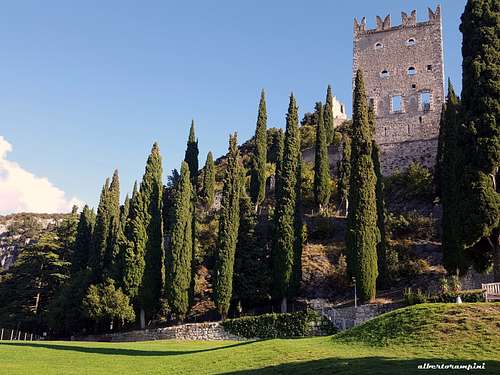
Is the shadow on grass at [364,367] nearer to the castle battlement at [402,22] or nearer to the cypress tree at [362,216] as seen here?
the cypress tree at [362,216]

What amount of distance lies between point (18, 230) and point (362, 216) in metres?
58.4

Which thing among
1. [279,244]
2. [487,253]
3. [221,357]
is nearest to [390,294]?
[279,244]

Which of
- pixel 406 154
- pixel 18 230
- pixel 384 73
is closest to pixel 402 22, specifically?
pixel 384 73

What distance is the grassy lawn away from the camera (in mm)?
11773

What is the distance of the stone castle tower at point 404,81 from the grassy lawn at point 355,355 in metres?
28.8

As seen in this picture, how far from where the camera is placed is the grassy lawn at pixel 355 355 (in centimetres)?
1177

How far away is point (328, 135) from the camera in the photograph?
Result: 5244cm

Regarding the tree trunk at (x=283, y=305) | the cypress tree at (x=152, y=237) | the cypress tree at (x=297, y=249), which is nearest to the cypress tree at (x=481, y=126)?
the cypress tree at (x=297, y=249)

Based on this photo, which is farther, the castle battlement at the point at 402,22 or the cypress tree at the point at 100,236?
the castle battlement at the point at 402,22

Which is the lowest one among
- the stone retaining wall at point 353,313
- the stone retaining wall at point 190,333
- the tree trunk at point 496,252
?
the stone retaining wall at point 190,333

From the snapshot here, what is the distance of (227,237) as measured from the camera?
98.5ft

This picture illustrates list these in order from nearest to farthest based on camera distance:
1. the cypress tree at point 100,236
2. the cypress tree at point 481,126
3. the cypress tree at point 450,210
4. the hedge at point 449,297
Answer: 1. the cypress tree at point 481,126
2. the hedge at point 449,297
3. the cypress tree at point 450,210
4. the cypress tree at point 100,236

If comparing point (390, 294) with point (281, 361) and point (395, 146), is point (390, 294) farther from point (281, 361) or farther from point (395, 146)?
point (395, 146)

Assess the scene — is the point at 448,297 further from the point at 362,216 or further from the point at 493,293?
the point at 362,216
